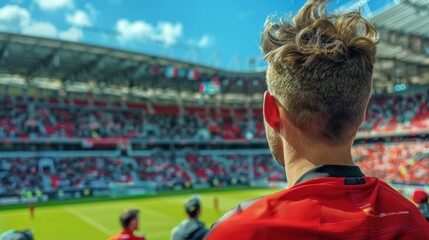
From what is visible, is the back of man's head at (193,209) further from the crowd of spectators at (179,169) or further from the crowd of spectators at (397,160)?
the crowd of spectators at (397,160)


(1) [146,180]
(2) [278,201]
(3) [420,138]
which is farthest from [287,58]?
(3) [420,138]

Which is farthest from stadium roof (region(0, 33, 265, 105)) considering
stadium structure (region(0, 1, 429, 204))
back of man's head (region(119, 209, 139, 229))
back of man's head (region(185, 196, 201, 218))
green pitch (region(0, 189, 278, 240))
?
back of man's head (region(119, 209, 139, 229))

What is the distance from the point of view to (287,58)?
1.40 meters

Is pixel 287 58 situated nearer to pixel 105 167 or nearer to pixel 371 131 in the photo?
pixel 105 167

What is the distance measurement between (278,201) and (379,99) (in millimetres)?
51459

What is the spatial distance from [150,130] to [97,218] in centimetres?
2439

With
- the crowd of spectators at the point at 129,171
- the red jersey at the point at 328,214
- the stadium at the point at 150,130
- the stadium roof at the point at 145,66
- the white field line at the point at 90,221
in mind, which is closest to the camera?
the red jersey at the point at 328,214

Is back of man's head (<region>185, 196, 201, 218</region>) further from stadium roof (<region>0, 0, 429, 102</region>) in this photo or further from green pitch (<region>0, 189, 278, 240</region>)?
stadium roof (<region>0, 0, 429, 102</region>)

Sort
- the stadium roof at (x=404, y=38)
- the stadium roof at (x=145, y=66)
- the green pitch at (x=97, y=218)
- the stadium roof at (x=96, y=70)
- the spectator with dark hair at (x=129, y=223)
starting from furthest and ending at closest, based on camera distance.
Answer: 1. the stadium roof at (x=96, y=70)
2. the stadium roof at (x=145, y=66)
3. the stadium roof at (x=404, y=38)
4. the green pitch at (x=97, y=218)
5. the spectator with dark hair at (x=129, y=223)

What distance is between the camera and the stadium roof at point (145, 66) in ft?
89.4

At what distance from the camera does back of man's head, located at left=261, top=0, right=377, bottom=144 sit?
1.39 metres

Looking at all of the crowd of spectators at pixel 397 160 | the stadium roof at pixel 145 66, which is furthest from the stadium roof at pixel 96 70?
the crowd of spectators at pixel 397 160

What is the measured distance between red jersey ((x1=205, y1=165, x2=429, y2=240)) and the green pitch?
17.9 metres

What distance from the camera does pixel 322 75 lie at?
1382 millimetres
